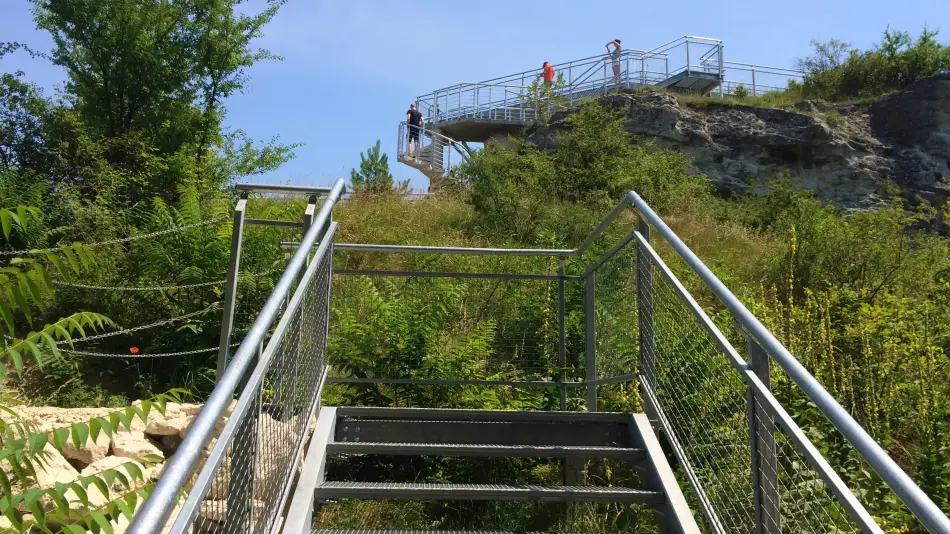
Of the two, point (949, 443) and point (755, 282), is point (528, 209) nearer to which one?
point (755, 282)

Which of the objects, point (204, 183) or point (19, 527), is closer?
point (19, 527)

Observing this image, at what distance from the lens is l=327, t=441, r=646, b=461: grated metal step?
3.36 meters

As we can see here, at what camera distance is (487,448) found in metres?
3.40

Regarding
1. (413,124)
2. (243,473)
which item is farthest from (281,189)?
(413,124)

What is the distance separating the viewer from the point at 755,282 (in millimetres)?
8422

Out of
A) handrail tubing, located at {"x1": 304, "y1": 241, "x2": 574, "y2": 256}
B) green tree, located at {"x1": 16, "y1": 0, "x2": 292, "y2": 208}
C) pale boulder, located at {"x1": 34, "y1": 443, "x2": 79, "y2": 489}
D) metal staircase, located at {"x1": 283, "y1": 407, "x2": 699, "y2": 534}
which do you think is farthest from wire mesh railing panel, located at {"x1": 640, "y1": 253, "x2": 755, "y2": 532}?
green tree, located at {"x1": 16, "y1": 0, "x2": 292, "y2": 208}

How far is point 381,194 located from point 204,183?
2920 mm

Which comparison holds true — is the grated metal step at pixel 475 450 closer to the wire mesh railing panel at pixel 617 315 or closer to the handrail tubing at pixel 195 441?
the wire mesh railing panel at pixel 617 315

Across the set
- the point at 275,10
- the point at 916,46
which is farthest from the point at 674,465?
the point at 916,46

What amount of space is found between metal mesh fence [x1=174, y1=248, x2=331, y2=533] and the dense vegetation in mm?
393

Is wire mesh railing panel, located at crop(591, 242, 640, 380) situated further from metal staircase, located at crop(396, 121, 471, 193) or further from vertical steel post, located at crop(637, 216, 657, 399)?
metal staircase, located at crop(396, 121, 471, 193)

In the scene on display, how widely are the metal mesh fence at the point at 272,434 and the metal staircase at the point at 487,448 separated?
0.16 m

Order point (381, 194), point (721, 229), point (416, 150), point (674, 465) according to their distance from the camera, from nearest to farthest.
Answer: point (674, 465) < point (721, 229) < point (381, 194) < point (416, 150)

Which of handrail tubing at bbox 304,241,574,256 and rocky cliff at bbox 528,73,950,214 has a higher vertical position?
rocky cliff at bbox 528,73,950,214
